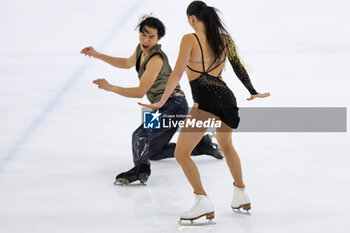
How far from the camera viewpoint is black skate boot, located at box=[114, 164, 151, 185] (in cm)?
450

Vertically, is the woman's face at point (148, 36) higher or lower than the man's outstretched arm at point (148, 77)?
higher

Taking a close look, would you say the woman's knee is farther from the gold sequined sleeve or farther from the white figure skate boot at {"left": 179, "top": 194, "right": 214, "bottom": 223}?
the gold sequined sleeve

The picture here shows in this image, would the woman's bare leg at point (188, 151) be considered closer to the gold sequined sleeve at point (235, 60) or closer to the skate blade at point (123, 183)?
the gold sequined sleeve at point (235, 60)

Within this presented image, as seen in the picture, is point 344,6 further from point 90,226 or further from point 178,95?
point 90,226

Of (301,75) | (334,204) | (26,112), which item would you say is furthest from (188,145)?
(301,75)

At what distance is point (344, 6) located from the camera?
1290 cm

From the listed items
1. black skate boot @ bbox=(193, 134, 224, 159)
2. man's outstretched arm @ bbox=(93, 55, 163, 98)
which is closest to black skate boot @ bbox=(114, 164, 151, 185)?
man's outstretched arm @ bbox=(93, 55, 163, 98)

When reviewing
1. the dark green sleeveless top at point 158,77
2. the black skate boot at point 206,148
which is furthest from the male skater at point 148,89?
the black skate boot at point 206,148

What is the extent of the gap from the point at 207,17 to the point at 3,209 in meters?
1.67

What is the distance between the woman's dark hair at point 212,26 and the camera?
368 cm

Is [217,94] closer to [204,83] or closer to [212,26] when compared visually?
[204,83]

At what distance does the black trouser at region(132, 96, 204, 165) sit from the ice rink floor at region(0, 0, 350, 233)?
0.10 metres

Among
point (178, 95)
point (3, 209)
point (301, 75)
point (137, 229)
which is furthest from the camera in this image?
point (301, 75)

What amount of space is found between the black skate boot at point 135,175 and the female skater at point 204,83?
819mm
